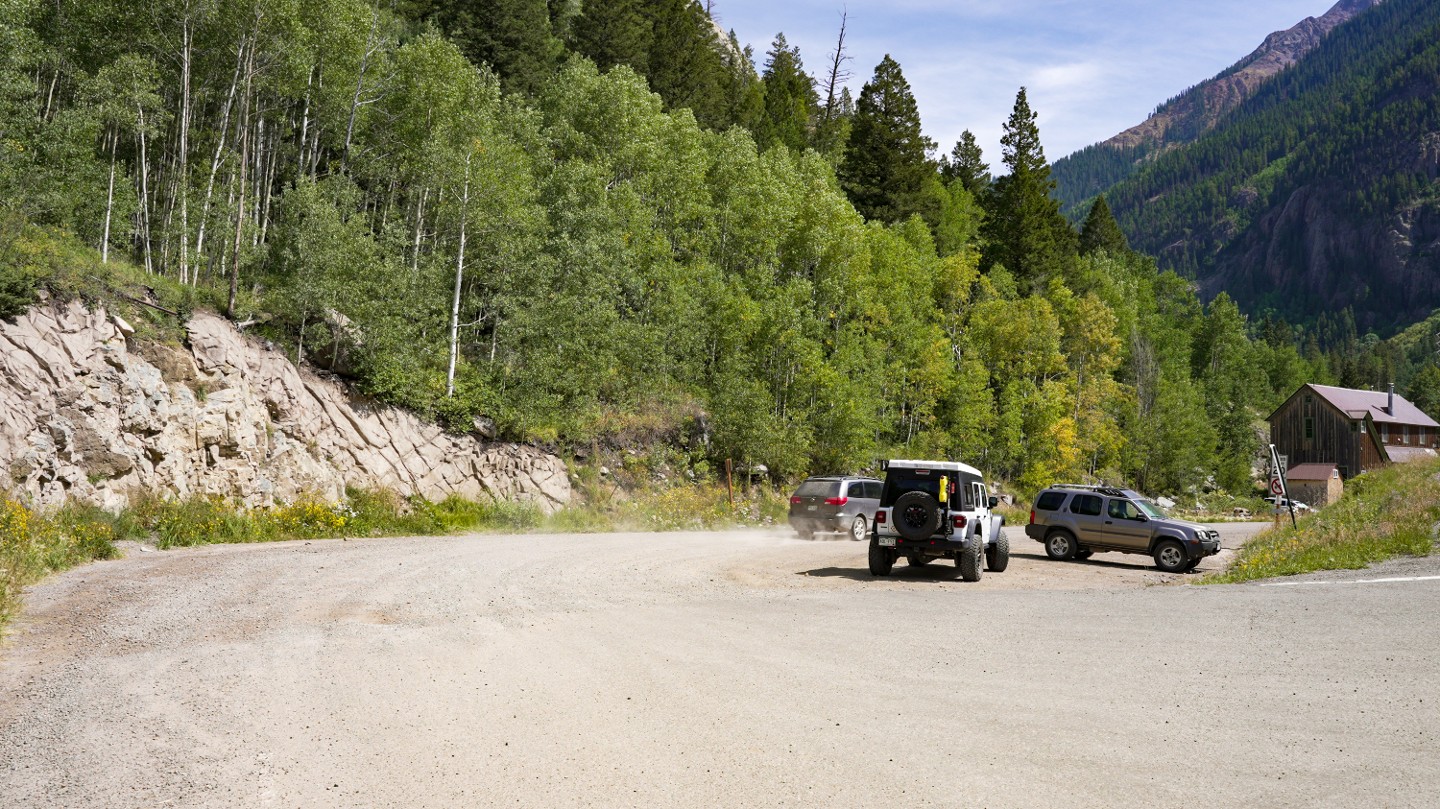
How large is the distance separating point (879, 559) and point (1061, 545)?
8.59m

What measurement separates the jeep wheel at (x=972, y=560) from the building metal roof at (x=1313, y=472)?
62851 mm

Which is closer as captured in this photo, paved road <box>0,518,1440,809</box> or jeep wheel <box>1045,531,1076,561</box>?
paved road <box>0,518,1440,809</box>

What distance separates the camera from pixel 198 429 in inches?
818

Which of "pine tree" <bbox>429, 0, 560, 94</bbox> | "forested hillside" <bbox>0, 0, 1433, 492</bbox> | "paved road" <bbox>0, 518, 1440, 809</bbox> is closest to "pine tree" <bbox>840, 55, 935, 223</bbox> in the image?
"forested hillside" <bbox>0, 0, 1433, 492</bbox>

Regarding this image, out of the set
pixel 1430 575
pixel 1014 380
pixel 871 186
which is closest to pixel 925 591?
pixel 1430 575

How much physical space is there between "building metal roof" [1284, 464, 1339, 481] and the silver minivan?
56.4m

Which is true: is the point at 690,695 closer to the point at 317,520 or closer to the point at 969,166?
the point at 317,520

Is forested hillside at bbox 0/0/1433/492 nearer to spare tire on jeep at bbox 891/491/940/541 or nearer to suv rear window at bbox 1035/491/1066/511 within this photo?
suv rear window at bbox 1035/491/1066/511

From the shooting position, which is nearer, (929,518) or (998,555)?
(929,518)

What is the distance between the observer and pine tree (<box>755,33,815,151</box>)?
195ft

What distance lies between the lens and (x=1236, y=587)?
52.6 ft

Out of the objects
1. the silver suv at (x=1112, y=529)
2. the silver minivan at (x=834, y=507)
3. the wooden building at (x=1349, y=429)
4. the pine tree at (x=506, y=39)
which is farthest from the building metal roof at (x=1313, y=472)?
the pine tree at (x=506, y=39)

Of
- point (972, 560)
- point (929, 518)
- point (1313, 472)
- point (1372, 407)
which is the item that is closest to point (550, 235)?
point (929, 518)

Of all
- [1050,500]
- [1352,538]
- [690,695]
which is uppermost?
[1050,500]
